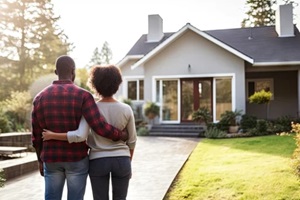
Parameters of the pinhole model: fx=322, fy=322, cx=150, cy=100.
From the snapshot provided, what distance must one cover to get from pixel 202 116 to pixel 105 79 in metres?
12.3

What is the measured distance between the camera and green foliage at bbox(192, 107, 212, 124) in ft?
48.2

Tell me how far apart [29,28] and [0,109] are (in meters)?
15.7

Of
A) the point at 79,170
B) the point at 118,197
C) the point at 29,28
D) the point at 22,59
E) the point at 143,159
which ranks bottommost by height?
the point at 143,159

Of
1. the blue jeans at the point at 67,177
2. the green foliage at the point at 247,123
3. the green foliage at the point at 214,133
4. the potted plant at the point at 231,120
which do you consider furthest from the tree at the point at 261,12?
the blue jeans at the point at 67,177

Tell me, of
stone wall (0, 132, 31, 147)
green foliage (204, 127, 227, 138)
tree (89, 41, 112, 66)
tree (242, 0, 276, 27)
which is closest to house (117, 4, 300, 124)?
green foliage (204, 127, 227, 138)

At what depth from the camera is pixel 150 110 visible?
1534 cm

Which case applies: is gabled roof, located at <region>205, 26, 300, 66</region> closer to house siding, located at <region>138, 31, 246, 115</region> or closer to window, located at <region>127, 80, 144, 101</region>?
house siding, located at <region>138, 31, 246, 115</region>

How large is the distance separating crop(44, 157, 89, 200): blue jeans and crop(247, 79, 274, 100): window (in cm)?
1632

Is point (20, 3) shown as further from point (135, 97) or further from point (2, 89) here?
point (135, 97)

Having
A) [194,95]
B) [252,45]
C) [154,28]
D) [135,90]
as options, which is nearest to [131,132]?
[194,95]

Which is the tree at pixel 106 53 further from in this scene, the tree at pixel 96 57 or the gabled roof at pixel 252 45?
the gabled roof at pixel 252 45

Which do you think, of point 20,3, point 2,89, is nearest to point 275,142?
point 2,89

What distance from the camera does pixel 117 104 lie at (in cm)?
273

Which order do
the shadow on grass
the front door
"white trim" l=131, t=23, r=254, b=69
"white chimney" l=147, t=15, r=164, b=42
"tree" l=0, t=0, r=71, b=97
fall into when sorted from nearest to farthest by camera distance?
the shadow on grass
"white trim" l=131, t=23, r=254, b=69
the front door
"white chimney" l=147, t=15, r=164, b=42
"tree" l=0, t=0, r=71, b=97
